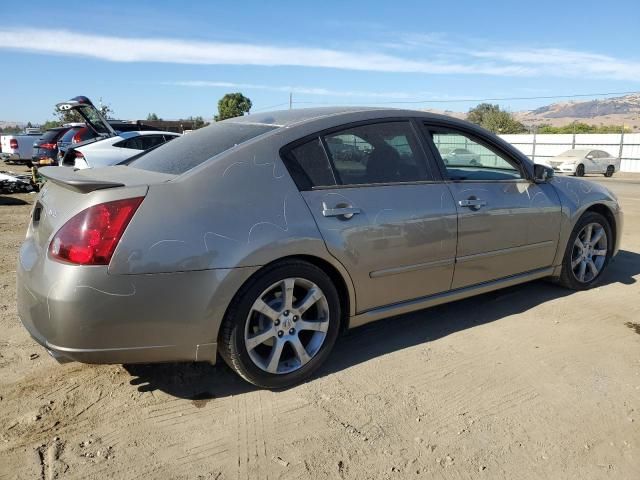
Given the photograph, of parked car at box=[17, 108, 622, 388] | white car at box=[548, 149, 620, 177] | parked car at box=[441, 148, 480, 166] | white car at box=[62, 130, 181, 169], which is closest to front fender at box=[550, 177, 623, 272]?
parked car at box=[17, 108, 622, 388]

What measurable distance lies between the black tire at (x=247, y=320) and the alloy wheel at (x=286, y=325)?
0.02 metres

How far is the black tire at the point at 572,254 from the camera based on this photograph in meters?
4.75

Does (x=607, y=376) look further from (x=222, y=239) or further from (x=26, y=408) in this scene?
(x=26, y=408)

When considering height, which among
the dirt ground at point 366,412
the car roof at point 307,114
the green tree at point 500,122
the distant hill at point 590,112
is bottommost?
the dirt ground at point 366,412

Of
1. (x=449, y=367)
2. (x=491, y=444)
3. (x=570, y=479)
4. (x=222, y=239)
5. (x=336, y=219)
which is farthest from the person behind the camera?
(x=449, y=367)

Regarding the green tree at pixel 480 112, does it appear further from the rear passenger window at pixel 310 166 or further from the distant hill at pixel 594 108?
the distant hill at pixel 594 108

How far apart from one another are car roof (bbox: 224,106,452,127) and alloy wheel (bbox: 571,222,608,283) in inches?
75.3

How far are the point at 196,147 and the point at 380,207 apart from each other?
122cm

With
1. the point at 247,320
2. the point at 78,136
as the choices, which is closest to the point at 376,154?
the point at 247,320

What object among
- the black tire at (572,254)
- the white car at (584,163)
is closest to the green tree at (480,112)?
the white car at (584,163)

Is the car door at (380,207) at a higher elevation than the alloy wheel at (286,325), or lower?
higher

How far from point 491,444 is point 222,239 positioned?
166 cm

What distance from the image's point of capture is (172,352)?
2.83m

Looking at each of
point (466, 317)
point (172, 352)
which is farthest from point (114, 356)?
point (466, 317)
